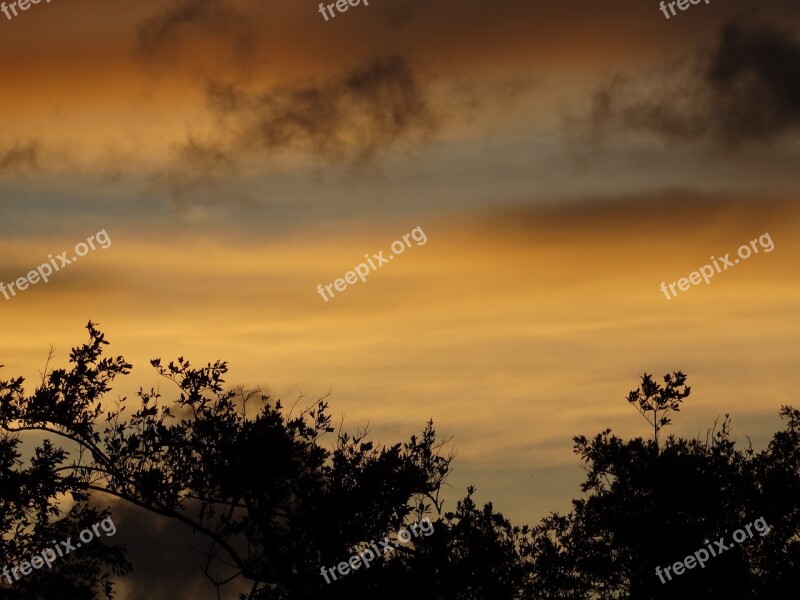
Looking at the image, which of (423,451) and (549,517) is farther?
(549,517)

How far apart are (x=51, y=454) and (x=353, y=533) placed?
661 cm

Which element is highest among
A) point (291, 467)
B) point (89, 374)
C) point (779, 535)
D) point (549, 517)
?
point (89, 374)

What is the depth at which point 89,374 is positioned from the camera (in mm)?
22984

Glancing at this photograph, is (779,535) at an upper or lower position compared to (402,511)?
lower

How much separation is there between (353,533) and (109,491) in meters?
5.28

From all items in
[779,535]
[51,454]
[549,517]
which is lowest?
[779,535]

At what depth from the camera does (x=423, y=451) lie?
81.5 feet

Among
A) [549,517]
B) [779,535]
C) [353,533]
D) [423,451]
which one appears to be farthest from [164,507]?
[779,535]

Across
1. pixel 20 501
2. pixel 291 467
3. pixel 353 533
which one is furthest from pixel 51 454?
pixel 353 533

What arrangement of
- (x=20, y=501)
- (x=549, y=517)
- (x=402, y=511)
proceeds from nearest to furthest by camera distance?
(x=20, y=501), (x=402, y=511), (x=549, y=517)

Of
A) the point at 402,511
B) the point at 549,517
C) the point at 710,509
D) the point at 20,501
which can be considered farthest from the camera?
the point at 549,517

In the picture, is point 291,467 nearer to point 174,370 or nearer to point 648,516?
point 174,370

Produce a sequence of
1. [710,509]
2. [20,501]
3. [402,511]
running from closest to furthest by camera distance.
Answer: [20,501] < [402,511] < [710,509]

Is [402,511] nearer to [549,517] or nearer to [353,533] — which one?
[353,533]
